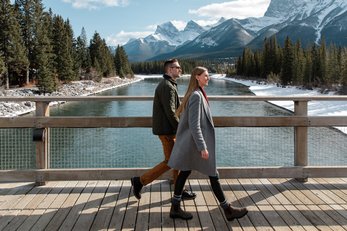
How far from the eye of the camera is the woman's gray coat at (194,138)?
14.3 ft

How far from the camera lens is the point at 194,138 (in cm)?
434

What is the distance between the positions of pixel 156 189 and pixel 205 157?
67.8 inches

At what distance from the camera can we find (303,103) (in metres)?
6.05

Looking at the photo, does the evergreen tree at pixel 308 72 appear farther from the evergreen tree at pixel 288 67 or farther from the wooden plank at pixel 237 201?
the wooden plank at pixel 237 201

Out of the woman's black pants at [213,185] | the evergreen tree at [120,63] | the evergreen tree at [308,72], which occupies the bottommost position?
the woman's black pants at [213,185]

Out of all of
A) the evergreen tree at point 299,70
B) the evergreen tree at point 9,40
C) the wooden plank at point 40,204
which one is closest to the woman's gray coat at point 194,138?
the wooden plank at point 40,204

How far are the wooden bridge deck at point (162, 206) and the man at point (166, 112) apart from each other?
1.19 feet

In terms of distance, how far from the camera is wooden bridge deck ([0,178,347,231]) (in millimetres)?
4496

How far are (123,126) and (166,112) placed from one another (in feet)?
3.68

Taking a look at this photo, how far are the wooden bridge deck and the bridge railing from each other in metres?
0.16

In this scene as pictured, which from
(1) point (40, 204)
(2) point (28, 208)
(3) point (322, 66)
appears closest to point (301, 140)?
(1) point (40, 204)

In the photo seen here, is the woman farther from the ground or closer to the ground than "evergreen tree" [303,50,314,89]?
closer to the ground

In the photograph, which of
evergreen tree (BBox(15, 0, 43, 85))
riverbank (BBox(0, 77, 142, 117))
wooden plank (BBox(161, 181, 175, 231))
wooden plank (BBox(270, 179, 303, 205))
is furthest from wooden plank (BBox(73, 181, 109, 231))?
evergreen tree (BBox(15, 0, 43, 85))

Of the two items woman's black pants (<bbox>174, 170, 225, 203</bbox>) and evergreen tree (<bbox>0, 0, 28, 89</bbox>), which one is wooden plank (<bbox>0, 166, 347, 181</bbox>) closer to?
woman's black pants (<bbox>174, 170, 225, 203</bbox>)
